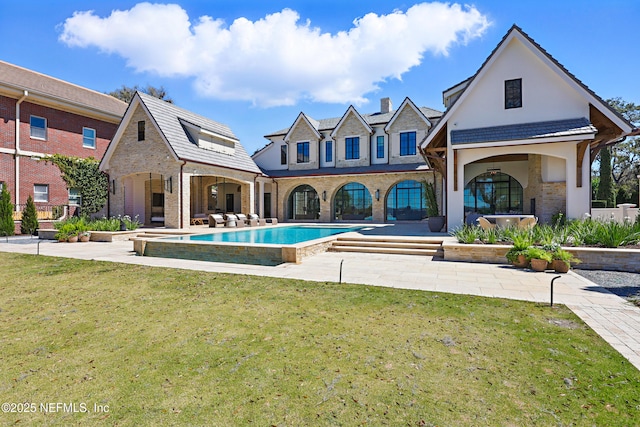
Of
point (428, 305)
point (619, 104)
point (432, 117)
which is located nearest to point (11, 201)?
point (428, 305)

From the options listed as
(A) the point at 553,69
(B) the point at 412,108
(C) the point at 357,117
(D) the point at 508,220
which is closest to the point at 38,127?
(C) the point at 357,117

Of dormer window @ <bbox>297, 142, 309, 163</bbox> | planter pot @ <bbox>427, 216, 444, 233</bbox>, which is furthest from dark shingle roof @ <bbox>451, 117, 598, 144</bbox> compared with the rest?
dormer window @ <bbox>297, 142, 309, 163</bbox>

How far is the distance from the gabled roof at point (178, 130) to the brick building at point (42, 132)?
4420mm

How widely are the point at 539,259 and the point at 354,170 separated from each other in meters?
17.8

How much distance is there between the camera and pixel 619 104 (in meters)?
38.6

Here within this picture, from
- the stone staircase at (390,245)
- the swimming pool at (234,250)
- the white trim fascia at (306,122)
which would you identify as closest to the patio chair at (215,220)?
the swimming pool at (234,250)

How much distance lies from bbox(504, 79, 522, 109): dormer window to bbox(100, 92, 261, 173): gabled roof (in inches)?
636

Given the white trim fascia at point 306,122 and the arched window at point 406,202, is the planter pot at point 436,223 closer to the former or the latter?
the arched window at point 406,202

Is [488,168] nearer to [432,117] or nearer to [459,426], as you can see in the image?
[432,117]

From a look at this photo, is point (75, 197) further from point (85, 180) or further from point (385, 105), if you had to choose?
point (385, 105)

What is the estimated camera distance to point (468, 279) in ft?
23.0

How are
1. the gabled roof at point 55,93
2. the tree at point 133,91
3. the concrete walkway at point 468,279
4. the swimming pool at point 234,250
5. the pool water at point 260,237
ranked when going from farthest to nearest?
the tree at point 133,91 < the gabled roof at point 55,93 < the pool water at point 260,237 < the swimming pool at point 234,250 < the concrete walkway at point 468,279

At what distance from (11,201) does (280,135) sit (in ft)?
61.8

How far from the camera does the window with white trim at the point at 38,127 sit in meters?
20.8
